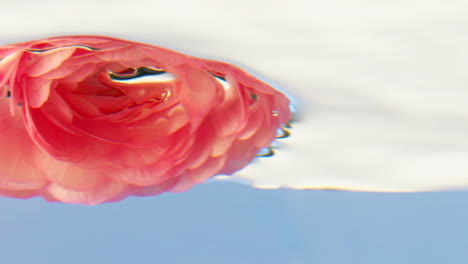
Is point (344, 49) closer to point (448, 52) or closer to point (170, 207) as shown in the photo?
point (448, 52)

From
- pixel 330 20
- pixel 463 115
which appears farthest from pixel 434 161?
pixel 330 20

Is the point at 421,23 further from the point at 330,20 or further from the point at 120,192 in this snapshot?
the point at 120,192

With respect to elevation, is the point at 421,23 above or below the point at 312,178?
above

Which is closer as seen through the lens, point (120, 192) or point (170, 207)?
point (120, 192)

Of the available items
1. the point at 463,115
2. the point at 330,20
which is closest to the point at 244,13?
the point at 330,20

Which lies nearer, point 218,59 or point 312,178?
point 218,59

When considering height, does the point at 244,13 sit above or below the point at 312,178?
above
